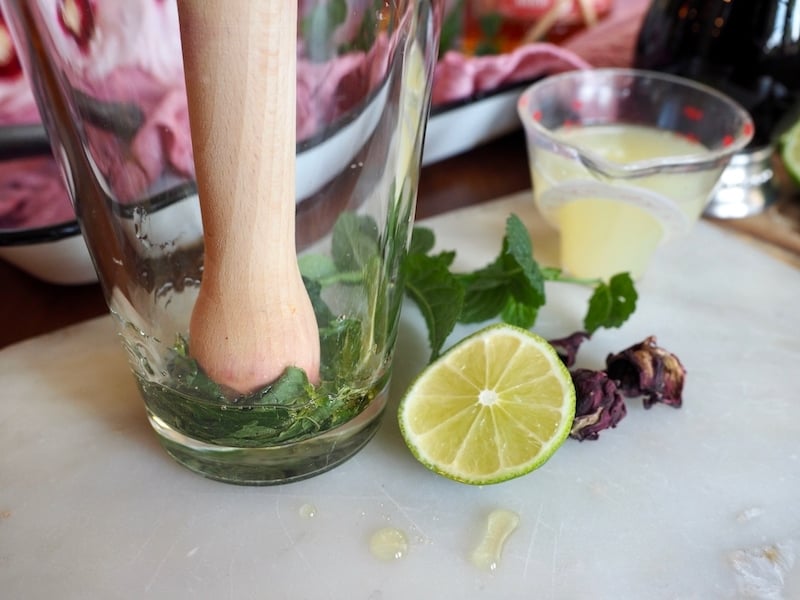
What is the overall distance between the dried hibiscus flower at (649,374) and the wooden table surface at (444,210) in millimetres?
283

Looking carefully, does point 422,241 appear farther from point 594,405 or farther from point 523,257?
point 594,405

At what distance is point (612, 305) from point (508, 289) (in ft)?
0.25

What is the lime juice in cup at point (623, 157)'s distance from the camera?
24.8 inches

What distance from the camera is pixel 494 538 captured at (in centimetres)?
43

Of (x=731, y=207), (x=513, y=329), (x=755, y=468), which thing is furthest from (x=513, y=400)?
(x=731, y=207)

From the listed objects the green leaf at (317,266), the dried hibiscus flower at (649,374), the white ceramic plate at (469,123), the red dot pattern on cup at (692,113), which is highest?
the green leaf at (317,266)

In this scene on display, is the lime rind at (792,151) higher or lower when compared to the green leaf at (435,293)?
lower

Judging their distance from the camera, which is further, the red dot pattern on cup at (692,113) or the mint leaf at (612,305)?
the red dot pattern on cup at (692,113)

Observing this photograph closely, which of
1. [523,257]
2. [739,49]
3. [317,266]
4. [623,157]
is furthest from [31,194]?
[739,49]

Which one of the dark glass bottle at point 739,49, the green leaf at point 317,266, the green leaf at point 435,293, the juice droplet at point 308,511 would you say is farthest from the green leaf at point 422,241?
the dark glass bottle at point 739,49

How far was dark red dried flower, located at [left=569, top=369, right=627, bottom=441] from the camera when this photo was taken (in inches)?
19.0

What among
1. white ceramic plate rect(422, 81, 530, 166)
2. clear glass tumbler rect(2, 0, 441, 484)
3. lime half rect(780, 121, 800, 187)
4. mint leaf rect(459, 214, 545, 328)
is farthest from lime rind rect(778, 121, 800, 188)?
clear glass tumbler rect(2, 0, 441, 484)

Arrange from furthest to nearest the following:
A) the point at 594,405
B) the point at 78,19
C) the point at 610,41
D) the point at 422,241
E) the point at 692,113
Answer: the point at 610,41 < the point at 692,113 < the point at 422,241 < the point at 594,405 < the point at 78,19

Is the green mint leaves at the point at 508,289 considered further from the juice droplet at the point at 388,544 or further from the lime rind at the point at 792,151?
the lime rind at the point at 792,151
